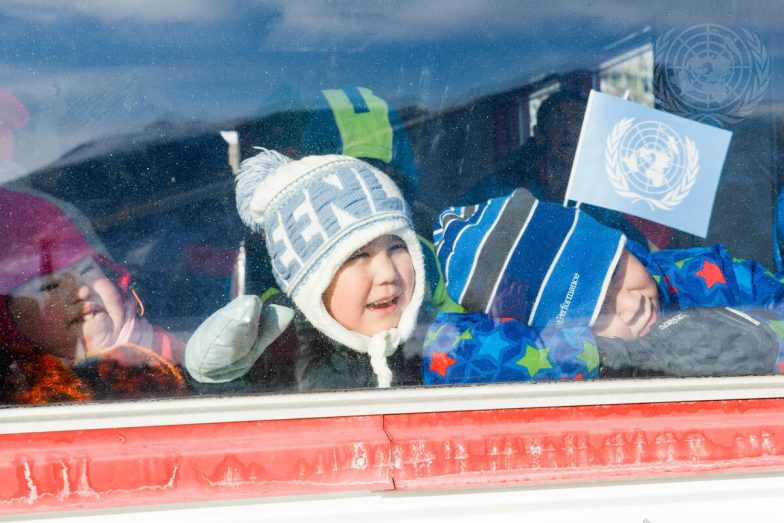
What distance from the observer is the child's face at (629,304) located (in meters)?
1.58

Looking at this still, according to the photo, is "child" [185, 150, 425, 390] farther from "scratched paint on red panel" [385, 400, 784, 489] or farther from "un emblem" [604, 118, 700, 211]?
"un emblem" [604, 118, 700, 211]

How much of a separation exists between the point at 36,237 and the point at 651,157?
1.12 meters

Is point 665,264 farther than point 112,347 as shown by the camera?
Yes

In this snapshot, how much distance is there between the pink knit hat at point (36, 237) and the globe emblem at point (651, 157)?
99 cm

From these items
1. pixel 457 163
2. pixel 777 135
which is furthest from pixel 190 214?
pixel 777 135

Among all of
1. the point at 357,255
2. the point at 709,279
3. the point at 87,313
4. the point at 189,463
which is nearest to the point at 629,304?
the point at 709,279

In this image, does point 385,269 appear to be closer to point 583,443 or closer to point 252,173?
point 252,173

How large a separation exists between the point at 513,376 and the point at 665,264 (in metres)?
0.41

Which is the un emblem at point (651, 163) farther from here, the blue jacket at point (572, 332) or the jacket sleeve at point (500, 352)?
the jacket sleeve at point (500, 352)

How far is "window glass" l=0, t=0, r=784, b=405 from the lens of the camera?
1.39m

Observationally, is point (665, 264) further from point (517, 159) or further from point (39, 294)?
point (39, 294)

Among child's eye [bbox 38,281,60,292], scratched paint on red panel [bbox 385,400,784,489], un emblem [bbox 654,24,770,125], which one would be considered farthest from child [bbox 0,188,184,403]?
un emblem [bbox 654,24,770,125]

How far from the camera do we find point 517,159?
5.06 ft

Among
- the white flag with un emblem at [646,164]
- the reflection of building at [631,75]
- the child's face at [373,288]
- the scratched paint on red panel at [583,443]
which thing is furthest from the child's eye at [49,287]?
the reflection of building at [631,75]
